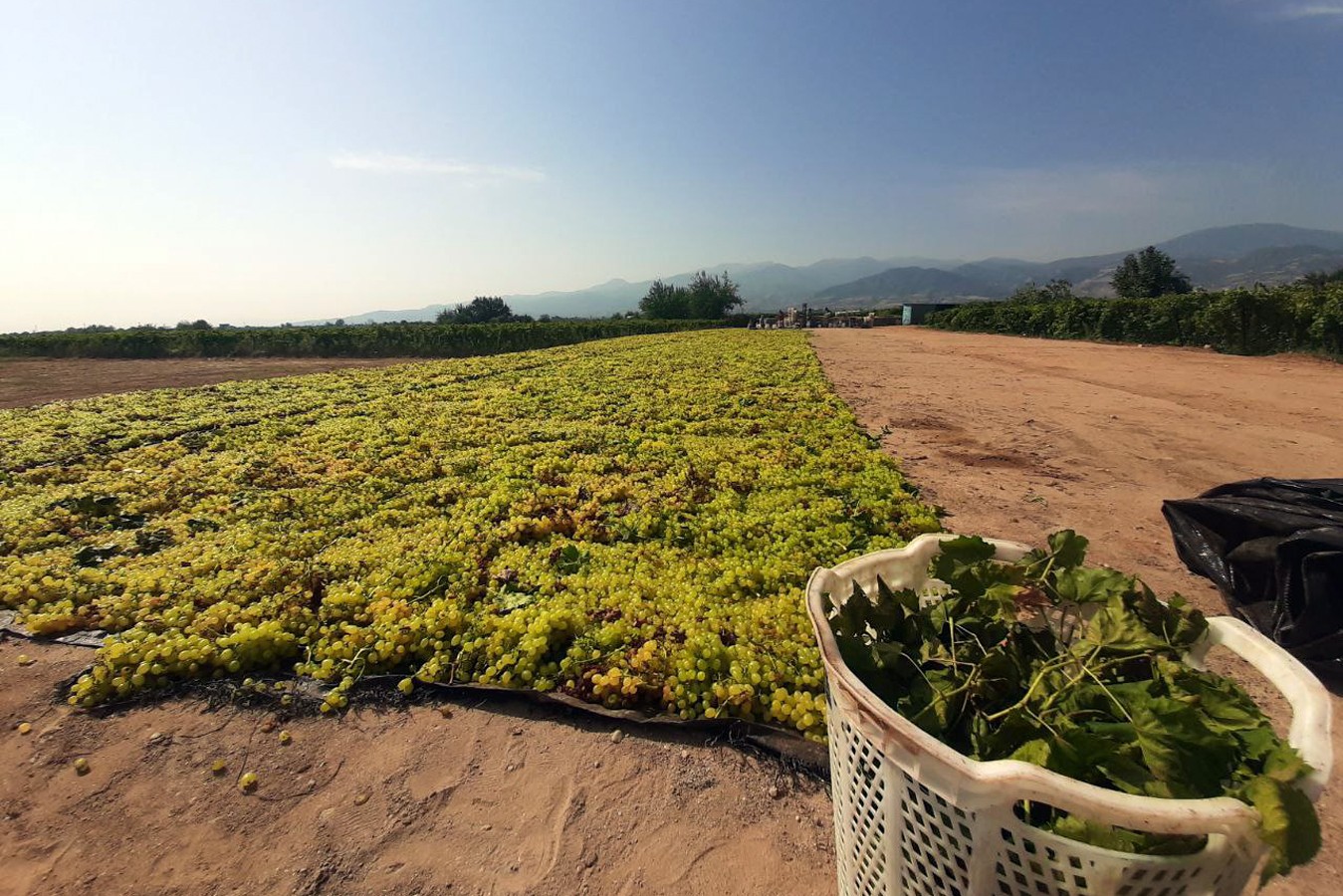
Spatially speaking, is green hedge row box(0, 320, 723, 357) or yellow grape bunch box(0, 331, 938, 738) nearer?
yellow grape bunch box(0, 331, 938, 738)

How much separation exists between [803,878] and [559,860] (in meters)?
0.91

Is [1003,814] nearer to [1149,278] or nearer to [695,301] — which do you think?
[695,301]

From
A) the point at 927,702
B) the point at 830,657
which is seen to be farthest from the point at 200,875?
the point at 927,702

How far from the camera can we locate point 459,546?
422 cm

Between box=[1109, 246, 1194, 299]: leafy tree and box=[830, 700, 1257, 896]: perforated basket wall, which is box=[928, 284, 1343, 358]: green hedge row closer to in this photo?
box=[830, 700, 1257, 896]: perforated basket wall

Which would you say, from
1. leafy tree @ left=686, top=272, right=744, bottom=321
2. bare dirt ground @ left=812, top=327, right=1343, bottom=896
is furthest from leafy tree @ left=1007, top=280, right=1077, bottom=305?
bare dirt ground @ left=812, top=327, right=1343, bottom=896

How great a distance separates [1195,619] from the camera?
1.44m

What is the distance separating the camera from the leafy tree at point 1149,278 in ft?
167

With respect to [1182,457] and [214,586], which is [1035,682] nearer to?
[214,586]

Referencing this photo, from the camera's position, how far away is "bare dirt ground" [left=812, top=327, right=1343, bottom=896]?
4.56 meters

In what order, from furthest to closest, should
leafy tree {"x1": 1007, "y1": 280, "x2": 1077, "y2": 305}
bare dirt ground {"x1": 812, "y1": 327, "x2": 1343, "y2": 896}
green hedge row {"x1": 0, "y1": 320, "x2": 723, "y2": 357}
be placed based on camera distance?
leafy tree {"x1": 1007, "y1": 280, "x2": 1077, "y2": 305} → green hedge row {"x1": 0, "y1": 320, "x2": 723, "y2": 357} → bare dirt ground {"x1": 812, "y1": 327, "x2": 1343, "y2": 896}

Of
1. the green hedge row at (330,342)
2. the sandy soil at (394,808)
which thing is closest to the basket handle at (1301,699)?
the sandy soil at (394,808)

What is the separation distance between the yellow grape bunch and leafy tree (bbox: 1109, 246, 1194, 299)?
202 feet

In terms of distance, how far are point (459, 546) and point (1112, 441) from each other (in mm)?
8529
